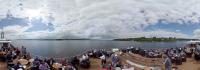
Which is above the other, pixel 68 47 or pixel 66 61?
pixel 66 61

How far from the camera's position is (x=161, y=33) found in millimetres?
36656

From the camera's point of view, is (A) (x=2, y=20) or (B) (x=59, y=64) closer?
(B) (x=59, y=64)

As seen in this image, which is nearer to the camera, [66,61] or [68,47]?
[66,61]

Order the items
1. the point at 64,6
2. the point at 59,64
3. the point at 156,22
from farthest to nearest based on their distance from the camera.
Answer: the point at 156,22 < the point at 64,6 < the point at 59,64

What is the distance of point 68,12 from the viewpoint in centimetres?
2944

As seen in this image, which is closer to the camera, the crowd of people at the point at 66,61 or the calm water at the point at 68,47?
the crowd of people at the point at 66,61

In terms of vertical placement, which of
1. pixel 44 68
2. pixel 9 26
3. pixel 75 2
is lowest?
pixel 44 68

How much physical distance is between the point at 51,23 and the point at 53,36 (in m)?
1.86

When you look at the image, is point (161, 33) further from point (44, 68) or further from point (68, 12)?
point (44, 68)

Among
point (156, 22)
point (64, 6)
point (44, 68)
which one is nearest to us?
point (44, 68)

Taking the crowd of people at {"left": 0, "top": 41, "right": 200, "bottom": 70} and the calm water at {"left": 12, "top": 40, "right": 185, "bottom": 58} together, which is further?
the calm water at {"left": 12, "top": 40, "right": 185, "bottom": 58}

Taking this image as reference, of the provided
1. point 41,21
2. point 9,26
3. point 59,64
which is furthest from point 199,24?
point 59,64

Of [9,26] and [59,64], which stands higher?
[9,26]

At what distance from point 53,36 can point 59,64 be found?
15402mm
